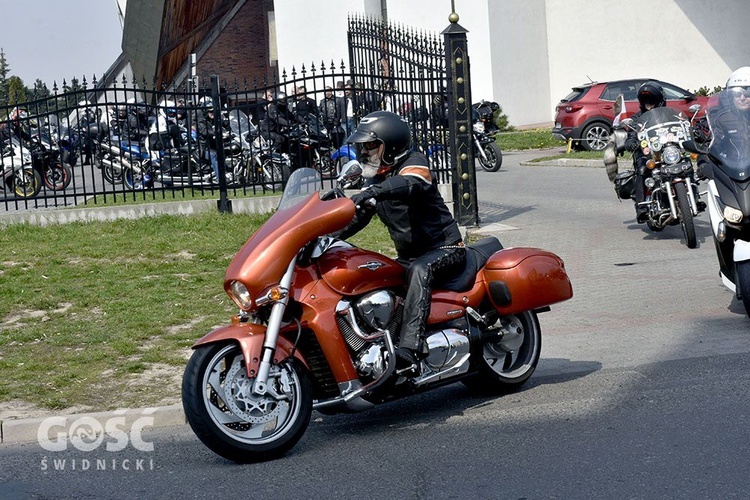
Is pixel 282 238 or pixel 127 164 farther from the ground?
pixel 127 164

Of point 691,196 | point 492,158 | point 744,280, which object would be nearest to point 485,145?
point 492,158

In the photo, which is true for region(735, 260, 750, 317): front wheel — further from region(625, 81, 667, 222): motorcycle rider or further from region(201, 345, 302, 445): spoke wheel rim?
region(625, 81, 667, 222): motorcycle rider

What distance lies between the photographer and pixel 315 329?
5844mm

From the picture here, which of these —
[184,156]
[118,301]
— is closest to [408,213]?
[118,301]

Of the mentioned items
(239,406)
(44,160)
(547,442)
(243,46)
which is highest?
(243,46)

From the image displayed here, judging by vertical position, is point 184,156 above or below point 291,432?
above

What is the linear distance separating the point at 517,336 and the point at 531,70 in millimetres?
30059

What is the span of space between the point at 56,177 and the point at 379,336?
13446 mm

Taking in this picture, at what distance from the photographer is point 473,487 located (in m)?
5.09

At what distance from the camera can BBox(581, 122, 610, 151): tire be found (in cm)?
2620

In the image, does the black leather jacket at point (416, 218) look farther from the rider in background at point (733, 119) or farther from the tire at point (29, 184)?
the tire at point (29, 184)

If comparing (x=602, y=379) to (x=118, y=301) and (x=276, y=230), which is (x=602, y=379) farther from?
(x=118, y=301)

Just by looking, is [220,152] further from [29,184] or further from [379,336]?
[379,336]

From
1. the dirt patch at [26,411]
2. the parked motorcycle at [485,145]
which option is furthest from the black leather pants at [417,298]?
the parked motorcycle at [485,145]
